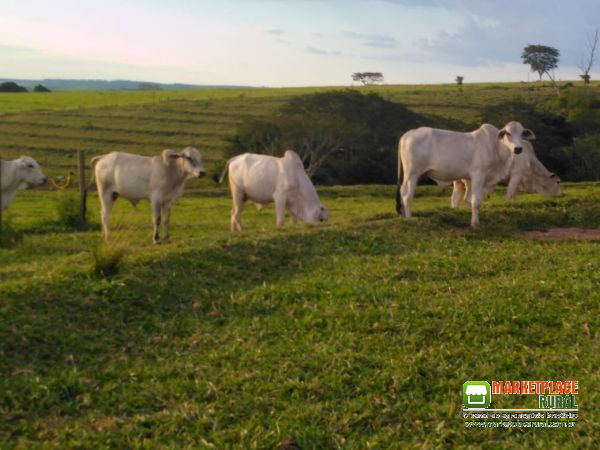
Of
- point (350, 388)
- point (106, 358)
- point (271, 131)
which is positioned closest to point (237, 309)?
point (106, 358)

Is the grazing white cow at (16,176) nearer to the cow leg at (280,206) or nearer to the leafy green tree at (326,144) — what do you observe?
the cow leg at (280,206)

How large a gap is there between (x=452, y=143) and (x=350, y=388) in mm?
7133

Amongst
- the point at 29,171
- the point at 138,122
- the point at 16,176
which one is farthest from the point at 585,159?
the point at 16,176

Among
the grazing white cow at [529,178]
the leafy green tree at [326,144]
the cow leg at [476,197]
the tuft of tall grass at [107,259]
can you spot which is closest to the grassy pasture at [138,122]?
the leafy green tree at [326,144]

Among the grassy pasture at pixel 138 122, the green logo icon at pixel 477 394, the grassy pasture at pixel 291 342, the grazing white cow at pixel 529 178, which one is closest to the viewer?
Result: the grassy pasture at pixel 291 342

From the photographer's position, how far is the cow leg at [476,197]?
10844 mm

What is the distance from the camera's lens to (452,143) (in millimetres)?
11508

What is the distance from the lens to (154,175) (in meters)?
11.7

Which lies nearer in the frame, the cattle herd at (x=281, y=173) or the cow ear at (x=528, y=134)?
the cattle herd at (x=281, y=173)

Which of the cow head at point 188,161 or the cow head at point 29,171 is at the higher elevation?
the cow head at point 188,161

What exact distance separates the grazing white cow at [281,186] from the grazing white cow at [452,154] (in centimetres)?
147

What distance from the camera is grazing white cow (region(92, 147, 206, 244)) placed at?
38.2 feet

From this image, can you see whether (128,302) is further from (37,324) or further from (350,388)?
(350,388)

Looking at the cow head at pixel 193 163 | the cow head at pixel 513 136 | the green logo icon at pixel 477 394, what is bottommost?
the green logo icon at pixel 477 394
